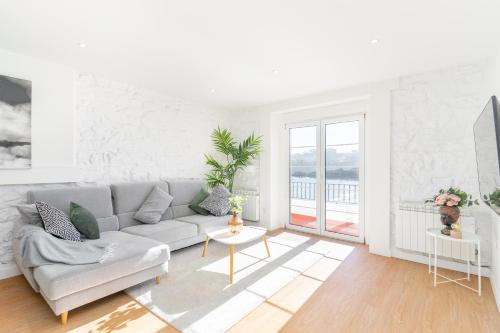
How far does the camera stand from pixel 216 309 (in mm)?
2182

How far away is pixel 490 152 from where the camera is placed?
1.88 metres

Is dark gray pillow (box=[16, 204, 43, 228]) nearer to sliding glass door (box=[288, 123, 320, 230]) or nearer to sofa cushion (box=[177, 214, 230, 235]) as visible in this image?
sofa cushion (box=[177, 214, 230, 235])

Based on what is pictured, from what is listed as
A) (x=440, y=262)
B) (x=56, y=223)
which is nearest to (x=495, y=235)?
(x=440, y=262)

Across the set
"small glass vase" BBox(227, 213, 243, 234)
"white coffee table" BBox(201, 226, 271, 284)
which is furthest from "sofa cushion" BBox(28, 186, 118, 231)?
"small glass vase" BBox(227, 213, 243, 234)

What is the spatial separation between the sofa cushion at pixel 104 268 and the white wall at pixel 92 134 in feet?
3.66

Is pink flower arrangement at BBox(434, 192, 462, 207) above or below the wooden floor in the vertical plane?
above

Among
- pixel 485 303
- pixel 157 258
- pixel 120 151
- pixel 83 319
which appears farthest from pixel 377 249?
pixel 120 151

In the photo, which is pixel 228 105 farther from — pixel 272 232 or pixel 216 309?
pixel 216 309

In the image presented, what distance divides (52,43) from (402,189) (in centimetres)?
454

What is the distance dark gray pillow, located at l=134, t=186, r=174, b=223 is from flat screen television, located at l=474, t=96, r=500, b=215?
358 centimetres

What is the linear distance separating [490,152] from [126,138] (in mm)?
4241

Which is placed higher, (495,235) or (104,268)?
(495,235)

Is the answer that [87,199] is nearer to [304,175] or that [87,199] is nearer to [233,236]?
[233,236]

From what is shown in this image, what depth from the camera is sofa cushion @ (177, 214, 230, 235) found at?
12.2 ft
